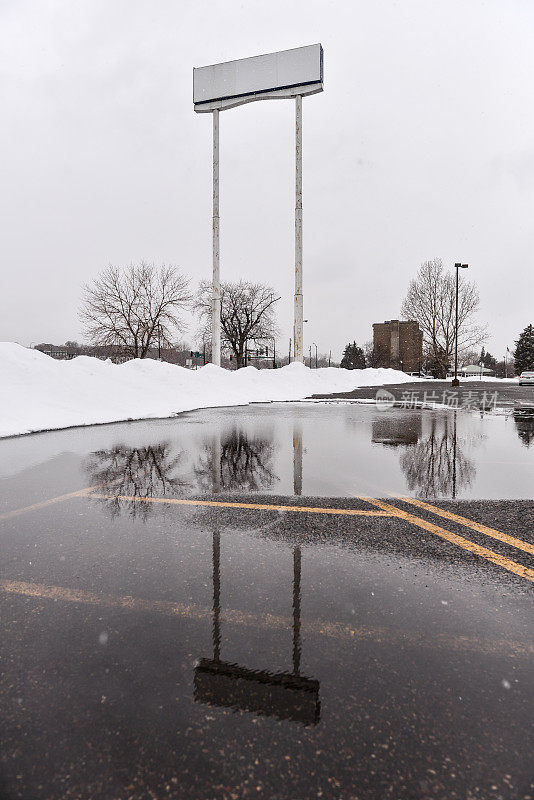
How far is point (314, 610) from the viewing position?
246 centimetres

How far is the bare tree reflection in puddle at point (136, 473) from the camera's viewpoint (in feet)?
14.9

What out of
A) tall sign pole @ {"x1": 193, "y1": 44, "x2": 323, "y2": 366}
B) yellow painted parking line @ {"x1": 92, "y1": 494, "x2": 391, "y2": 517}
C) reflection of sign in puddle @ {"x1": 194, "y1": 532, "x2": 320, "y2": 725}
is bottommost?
reflection of sign in puddle @ {"x1": 194, "y1": 532, "x2": 320, "y2": 725}

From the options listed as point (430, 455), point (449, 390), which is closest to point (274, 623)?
point (430, 455)

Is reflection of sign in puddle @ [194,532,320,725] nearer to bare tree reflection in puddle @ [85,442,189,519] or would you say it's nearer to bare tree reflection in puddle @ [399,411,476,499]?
bare tree reflection in puddle @ [85,442,189,519]

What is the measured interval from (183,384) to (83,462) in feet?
42.3

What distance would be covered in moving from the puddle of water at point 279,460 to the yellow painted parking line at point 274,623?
217 centimetres

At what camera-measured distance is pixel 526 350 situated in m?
83.2

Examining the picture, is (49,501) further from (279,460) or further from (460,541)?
(460,541)

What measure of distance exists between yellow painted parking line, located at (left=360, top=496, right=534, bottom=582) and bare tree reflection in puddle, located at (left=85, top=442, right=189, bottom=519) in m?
2.34

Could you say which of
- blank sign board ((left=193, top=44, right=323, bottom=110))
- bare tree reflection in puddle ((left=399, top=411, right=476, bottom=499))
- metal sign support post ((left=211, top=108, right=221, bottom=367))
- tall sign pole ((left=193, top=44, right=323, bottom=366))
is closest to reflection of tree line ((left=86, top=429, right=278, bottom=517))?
bare tree reflection in puddle ((left=399, top=411, right=476, bottom=499))

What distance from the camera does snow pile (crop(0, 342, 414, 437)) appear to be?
1119 centimetres

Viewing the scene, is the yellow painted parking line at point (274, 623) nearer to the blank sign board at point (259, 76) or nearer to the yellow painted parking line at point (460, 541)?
the yellow painted parking line at point (460, 541)

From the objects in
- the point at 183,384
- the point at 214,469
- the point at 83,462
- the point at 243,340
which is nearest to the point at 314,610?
the point at 214,469

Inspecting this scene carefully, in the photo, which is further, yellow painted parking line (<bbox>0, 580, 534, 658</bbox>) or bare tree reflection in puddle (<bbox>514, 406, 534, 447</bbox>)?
bare tree reflection in puddle (<bbox>514, 406, 534, 447</bbox>)
